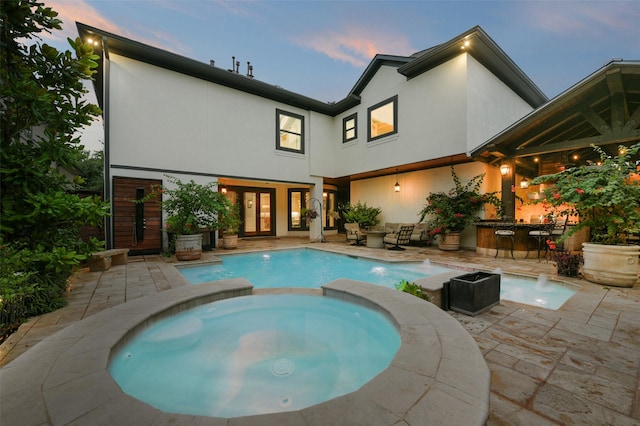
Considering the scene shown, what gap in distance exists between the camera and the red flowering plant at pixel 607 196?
13.2 ft

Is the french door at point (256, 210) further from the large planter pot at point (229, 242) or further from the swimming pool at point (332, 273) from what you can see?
the swimming pool at point (332, 273)

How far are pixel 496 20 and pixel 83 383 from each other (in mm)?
16107

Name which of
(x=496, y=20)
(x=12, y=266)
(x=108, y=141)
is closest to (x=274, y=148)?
(x=108, y=141)

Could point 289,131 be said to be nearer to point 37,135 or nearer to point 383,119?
point 383,119

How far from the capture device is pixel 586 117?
6012 mm

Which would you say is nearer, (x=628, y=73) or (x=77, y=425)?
(x=77, y=425)

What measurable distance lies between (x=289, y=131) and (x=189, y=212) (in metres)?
5.49

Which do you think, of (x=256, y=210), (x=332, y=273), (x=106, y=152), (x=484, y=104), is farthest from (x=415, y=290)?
(x=256, y=210)

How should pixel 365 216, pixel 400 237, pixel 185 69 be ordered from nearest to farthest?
pixel 185 69, pixel 400 237, pixel 365 216

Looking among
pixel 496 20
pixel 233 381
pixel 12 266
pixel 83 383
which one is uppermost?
pixel 496 20

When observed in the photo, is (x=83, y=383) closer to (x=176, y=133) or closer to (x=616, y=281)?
(x=616, y=281)

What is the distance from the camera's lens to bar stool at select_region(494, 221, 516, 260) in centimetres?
672

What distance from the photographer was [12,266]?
2.17 meters

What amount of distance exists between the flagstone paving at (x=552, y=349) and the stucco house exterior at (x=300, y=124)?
4742 millimetres
